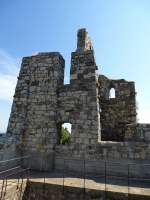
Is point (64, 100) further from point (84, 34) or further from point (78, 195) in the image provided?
point (78, 195)

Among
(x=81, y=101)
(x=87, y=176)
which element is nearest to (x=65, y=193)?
(x=87, y=176)

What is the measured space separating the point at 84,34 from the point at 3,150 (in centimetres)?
650

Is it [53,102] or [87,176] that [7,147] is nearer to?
[53,102]

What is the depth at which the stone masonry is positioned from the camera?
306 inches

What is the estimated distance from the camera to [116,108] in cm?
1042

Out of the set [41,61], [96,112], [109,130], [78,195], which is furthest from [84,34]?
[78,195]

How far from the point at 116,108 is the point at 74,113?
282 centimetres

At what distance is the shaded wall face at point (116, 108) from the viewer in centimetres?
1002

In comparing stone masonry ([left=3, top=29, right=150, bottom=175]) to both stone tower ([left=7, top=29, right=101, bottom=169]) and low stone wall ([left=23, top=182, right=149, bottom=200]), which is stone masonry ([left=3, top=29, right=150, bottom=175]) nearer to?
stone tower ([left=7, top=29, right=101, bottom=169])

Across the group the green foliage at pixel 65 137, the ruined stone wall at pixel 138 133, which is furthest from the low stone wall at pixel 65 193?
the green foliage at pixel 65 137

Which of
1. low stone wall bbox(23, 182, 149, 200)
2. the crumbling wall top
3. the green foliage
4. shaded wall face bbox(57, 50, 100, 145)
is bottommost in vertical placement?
low stone wall bbox(23, 182, 149, 200)

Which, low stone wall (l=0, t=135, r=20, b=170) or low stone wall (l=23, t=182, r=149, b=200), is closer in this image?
low stone wall (l=23, t=182, r=149, b=200)

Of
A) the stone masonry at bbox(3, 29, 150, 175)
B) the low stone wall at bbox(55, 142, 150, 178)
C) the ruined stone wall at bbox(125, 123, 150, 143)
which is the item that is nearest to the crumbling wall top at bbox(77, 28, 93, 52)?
the stone masonry at bbox(3, 29, 150, 175)

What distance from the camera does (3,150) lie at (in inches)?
323
